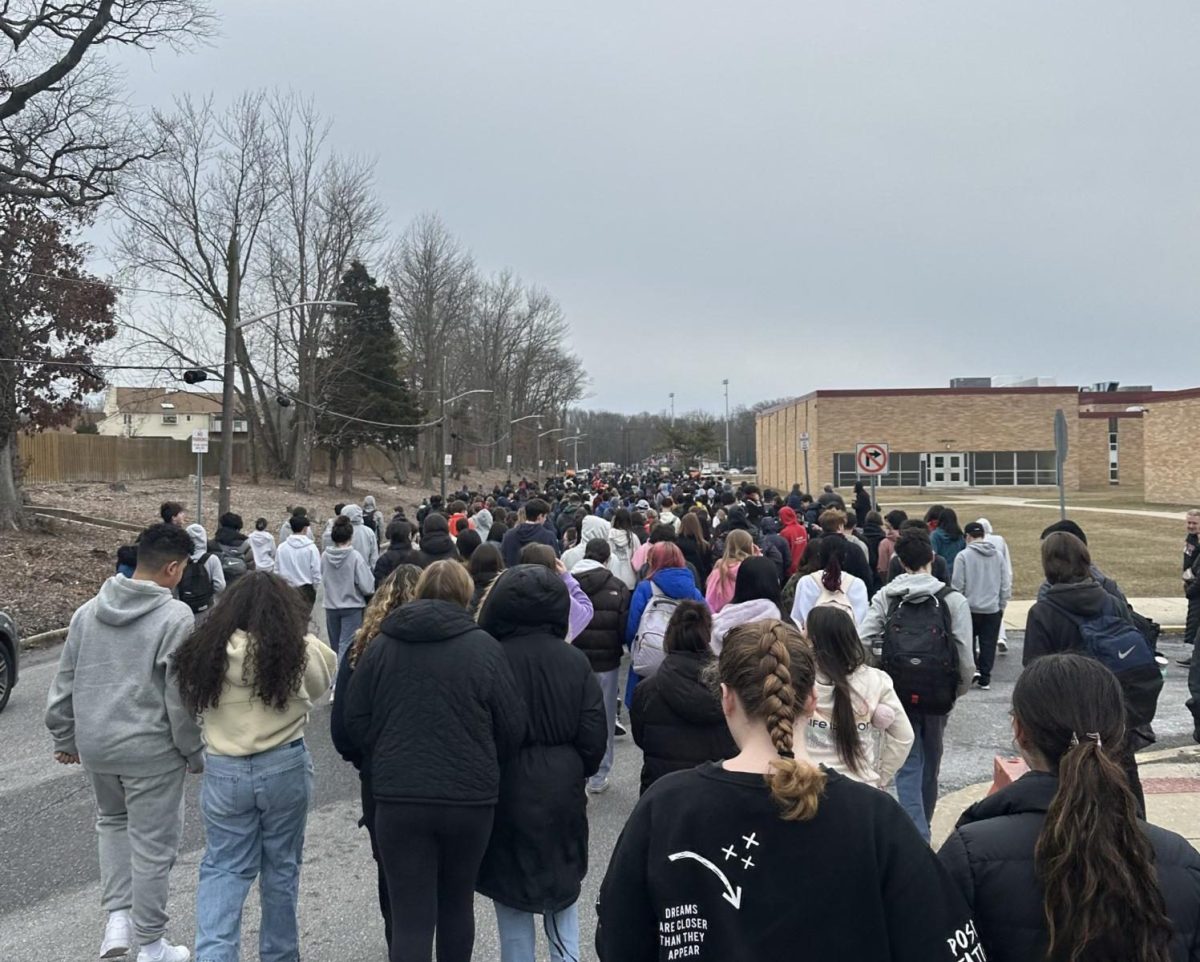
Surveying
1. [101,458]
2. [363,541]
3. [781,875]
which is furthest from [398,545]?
[101,458]

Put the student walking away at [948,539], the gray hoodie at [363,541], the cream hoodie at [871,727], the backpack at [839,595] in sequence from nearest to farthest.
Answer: the cream hoodie at [871,727]
the backpack at [839,595]
the student walking away at [948,539]
the gray hoodie at [363,541]

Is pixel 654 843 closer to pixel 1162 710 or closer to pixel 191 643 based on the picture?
pixel 191 643

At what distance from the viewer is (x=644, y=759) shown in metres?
4.48

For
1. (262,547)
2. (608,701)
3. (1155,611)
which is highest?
(262,547)

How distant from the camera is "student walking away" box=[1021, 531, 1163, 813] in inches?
180

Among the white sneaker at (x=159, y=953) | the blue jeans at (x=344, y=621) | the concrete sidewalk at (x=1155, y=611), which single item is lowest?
the concrete sidewalk at (x=1155, y=611)

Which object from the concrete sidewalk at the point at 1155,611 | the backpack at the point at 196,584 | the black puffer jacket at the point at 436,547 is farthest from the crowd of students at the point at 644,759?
the concrete sidewalk at the point at 1155,611

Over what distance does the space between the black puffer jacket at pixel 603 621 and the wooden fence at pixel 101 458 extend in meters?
29.8

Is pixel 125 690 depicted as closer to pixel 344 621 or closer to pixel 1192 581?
pixel 344 621

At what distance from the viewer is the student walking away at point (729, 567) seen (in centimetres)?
748

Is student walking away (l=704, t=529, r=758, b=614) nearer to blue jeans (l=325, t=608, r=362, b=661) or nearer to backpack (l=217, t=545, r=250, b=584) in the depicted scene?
blue jeans (l=325, t=608, r=362, b=661)

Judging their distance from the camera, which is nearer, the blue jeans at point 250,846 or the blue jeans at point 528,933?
the blue jeans at point 528,933

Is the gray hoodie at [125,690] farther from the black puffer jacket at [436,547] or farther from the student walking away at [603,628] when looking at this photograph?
the black puffer jacket at [436,547]

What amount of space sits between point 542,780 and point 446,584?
0.90m
